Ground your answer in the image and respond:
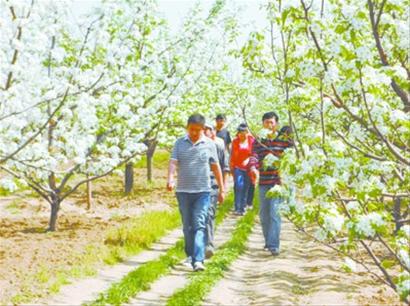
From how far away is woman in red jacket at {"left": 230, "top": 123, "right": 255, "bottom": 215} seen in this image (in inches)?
587

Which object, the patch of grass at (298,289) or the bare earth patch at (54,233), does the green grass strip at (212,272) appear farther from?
the bare earth patch at (54,233)

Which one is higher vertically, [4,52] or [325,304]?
[4,52]

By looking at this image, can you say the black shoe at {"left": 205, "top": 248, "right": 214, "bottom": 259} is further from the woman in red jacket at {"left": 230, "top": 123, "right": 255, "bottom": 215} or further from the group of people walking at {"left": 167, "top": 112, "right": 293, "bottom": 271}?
the woman in red jacket at {"left": 230, "top": 123, "right": 255, "bottom": 215}

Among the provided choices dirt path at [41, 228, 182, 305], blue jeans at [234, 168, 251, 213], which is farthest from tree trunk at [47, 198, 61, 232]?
blue jeans at [234, 168, 251, 213]

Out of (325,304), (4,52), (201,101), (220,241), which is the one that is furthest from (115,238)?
(201,101)

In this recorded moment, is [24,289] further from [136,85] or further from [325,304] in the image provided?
[136,85]

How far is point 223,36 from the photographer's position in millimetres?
16188

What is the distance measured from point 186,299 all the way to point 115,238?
369cm

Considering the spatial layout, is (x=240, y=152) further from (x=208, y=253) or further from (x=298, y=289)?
(x=298, y=289)

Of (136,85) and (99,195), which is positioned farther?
(99,195)

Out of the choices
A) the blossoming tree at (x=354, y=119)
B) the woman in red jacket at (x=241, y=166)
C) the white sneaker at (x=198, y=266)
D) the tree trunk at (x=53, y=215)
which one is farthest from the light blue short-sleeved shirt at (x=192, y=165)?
the woman in red jacket at (x=241, y=166)

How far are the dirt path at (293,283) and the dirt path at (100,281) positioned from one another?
1346 mm

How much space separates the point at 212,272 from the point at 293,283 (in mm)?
1087

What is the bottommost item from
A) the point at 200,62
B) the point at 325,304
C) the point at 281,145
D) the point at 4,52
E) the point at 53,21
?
the point at 325,304
